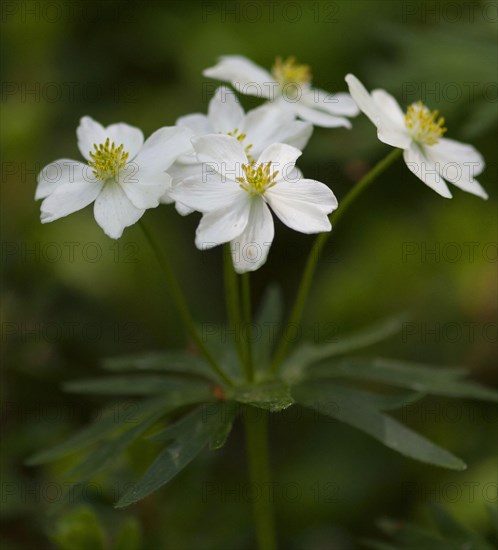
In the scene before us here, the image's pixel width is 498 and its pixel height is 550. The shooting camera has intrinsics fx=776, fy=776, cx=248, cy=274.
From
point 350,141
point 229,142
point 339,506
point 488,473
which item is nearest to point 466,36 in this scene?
point 350,141

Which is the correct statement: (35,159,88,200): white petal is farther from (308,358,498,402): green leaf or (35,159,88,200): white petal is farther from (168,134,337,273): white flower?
(308,358,498,402): green leaf

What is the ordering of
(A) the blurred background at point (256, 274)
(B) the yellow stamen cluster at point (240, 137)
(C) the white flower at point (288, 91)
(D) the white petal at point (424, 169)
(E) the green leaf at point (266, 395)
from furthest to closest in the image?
(A) the blurred background at point (256, 274) < (C) the white flower at point (288, 91) < (B) the yellow stamen cluster at point (240, 137) < (D) the white petal at point (424, 169) < (E) the green leaf at point (266, 395)

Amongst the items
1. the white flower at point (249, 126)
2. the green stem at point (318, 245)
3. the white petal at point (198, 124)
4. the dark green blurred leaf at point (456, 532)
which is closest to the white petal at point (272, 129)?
the white flower at point (249, 126)

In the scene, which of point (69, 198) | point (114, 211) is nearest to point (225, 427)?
point (114, 211)

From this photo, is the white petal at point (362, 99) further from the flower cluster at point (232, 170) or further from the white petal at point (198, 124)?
the white petal at point (198, 124)

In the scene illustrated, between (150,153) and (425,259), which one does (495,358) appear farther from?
(150,153)

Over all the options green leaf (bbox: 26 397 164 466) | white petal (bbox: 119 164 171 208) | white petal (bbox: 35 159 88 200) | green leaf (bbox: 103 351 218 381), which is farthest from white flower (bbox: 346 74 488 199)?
green leaf (bbox: 26 397 164 466)
